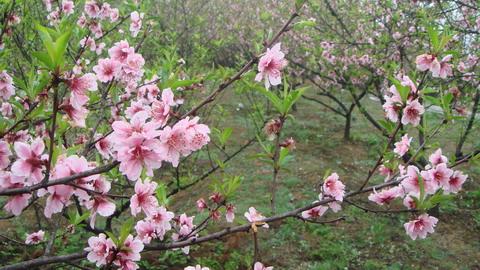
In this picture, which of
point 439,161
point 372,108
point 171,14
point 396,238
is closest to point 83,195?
point 439,161

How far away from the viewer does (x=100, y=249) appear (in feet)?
5.84

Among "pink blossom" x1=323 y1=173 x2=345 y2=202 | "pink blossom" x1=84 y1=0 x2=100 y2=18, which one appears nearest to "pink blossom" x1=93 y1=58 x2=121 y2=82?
"pink blossom" x1=323 y1=173 x2=345 y2=202

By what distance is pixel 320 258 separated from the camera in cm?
543

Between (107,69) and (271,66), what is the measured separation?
838 mm

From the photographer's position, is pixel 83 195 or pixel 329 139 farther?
pixel 329 139

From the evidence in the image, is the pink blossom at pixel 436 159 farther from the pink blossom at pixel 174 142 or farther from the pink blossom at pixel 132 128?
the pink blossom at pixel 132 128

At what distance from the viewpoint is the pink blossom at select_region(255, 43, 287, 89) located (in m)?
1.94

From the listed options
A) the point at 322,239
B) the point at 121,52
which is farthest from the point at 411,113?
the point at 322,239

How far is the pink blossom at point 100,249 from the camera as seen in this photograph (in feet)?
5.70

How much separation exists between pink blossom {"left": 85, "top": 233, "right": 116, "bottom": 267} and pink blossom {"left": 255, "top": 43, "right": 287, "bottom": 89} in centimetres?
91

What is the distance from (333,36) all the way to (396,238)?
11.2 feet

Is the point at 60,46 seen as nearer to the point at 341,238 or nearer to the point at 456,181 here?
the point at 456,181

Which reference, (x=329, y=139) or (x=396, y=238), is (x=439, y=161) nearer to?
(x=396, y=238)

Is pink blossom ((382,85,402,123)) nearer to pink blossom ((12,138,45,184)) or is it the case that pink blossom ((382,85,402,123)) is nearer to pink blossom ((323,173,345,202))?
pink blossom ((323,173,345,202))
